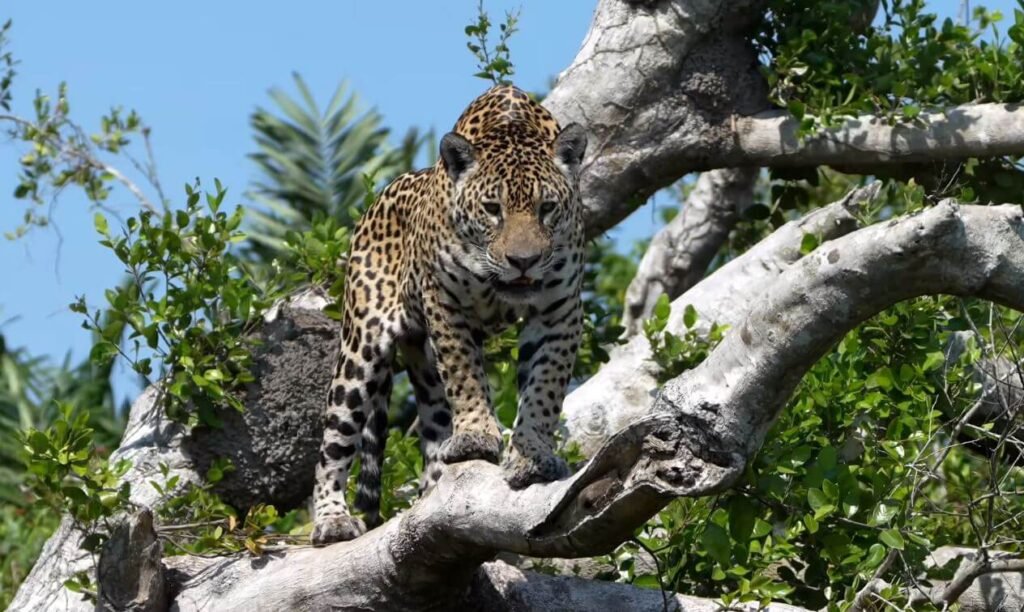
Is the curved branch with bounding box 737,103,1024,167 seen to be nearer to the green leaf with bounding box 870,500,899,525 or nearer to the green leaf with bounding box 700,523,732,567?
the green leaf with bounding box 870,500,899,525

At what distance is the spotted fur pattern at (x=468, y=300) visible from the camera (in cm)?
938

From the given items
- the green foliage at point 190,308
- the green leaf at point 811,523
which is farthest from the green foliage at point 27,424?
the green leaf at point 811,523

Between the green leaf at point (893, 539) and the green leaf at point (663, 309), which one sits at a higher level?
the green leaf at point (663, 309)

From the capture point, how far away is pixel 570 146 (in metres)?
9.82

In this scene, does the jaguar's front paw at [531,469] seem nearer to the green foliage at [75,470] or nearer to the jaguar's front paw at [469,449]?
the jaguar's front paw at [469,449]

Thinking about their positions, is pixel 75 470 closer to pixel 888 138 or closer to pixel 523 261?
pixel 523 261

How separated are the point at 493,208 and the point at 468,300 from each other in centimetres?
52

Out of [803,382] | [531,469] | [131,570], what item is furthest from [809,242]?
[131,570]

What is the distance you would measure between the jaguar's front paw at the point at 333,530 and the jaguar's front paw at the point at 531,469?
1.55 meters

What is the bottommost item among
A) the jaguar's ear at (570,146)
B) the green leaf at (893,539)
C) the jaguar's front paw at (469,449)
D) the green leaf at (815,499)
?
the green leaf at (893,539)

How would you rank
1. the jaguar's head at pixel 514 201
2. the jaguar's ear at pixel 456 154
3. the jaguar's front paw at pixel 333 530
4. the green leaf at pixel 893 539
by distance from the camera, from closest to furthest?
the green leaf at pixel 893 539
the jaguar's head at pixel 514 201
the jaguar's ear at pixel 456 154
the jaguar's front paw at pixel 333 530

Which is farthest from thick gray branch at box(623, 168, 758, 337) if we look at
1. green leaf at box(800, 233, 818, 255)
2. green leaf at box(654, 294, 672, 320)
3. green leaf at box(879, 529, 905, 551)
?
green leaf at box(879, 529, 905, 551)

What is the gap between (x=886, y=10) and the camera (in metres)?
12.3

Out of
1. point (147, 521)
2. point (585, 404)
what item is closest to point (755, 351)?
point (147, 521)
